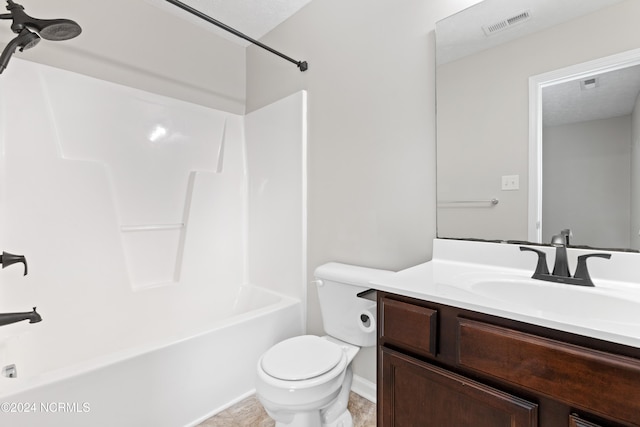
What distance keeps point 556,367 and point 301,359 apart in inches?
38.3

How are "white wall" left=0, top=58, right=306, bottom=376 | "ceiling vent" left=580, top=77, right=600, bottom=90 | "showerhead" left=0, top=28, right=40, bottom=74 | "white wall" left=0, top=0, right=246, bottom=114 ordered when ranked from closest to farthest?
"ceiling vent" left=580, top=77, right=600, bottom=90 → "showerhead" left=0, top=28, right=40, bottom=74 → "white wall" left=0, top=58, right=306, bottom=376 → "white wall" left=0, top=0, right=246, bottom=114

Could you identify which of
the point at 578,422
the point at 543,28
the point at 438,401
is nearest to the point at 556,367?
the point at 578,422

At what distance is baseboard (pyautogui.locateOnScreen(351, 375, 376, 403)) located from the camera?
1.70 m

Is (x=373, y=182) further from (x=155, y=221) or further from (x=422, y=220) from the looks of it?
(x=155, y=221)

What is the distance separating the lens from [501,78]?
1.27 metres

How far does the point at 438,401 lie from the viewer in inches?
34.0

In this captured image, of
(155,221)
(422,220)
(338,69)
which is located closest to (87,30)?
(155,221)

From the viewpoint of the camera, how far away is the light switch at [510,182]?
48.2 inches

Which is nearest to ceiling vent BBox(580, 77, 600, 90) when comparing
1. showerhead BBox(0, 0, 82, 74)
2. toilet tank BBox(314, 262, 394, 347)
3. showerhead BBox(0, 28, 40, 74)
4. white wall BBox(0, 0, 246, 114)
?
toilet tank BBox(314, 262, 394, 347)

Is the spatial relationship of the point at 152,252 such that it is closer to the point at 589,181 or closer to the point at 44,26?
the point at 44,26

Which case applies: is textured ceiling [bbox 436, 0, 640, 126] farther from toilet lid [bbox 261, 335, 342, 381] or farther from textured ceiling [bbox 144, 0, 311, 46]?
toilet lid [bbox 261, 335, 342, 381]

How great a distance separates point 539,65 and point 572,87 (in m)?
0.14

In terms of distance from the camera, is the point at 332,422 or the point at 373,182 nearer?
the point at 332,422

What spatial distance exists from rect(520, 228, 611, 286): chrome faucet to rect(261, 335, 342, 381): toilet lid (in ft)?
2.88
